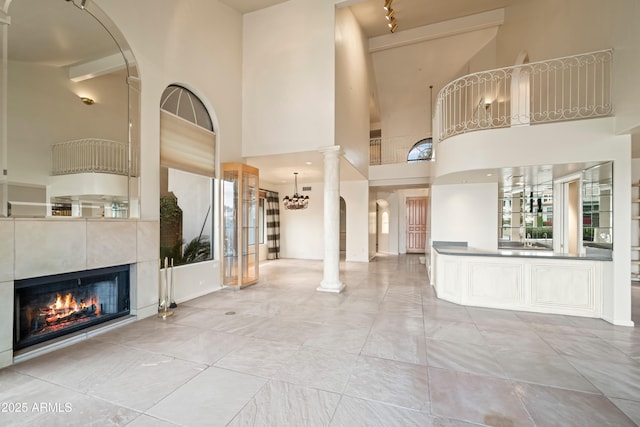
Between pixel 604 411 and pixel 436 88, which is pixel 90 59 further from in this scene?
pixel 436 88

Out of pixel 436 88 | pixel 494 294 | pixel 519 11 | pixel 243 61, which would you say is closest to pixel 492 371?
pixel 494 294

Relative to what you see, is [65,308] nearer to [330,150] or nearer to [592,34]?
[330,150]

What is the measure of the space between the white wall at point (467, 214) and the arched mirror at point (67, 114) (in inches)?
247

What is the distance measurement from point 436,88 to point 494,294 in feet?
31.9

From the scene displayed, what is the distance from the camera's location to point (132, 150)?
3855 millimetres

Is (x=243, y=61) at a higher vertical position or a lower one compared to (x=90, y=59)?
higher

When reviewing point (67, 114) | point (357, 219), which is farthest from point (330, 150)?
point (357, 219)

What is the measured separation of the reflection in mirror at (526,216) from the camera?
19.7 ft

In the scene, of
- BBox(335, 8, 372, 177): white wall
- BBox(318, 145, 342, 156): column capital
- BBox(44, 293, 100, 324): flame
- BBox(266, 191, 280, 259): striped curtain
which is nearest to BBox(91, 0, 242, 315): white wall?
BBox(44, 293, 100, 324): flame

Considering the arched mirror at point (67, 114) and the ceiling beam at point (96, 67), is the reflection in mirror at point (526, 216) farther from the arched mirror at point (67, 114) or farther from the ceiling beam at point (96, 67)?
→ the ceiling beam at point (96, 67)

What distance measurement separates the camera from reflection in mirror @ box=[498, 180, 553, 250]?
6020mm

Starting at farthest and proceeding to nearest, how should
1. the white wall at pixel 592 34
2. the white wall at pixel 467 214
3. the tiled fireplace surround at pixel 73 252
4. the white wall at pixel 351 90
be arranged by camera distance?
the white wall at pixel 467 214, the white wall at pixel 351 90, the white wall at pixel 592 34, the tiled fireplace surround at pixel 73 252

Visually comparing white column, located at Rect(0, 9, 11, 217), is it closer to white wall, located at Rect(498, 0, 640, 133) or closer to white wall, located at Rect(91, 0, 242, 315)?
white wall, located at Rect(91, 0, 242, 315)

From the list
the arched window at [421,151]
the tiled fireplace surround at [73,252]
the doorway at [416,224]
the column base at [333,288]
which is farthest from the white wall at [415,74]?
the tiled fireplace surround at [73,252]
